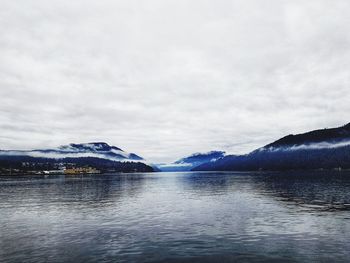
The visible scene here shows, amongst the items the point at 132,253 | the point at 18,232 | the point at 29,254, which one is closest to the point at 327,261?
the point at 132,253

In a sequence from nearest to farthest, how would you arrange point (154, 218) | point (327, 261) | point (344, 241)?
point (327, 261) < point (344, 241) < point (154, 218)

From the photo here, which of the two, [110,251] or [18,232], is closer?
[110,251]

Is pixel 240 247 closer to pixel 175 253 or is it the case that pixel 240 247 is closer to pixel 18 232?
pixel 175 253

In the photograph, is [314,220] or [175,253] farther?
[314,220]

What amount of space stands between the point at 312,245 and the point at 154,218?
112 ft

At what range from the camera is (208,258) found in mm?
38344

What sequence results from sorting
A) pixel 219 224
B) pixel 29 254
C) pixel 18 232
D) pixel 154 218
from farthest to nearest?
pixel 154 218 < pixel 219 224 < pixel 18 232 < pixel 29 254

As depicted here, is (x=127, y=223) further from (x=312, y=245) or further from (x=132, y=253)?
(x=312, y=245)

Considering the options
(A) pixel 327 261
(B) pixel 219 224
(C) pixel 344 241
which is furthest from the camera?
(B) pixel 219 224

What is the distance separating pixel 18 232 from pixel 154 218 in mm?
25840

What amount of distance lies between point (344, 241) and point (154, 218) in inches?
1431

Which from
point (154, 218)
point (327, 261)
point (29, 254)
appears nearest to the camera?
point (327, 261)

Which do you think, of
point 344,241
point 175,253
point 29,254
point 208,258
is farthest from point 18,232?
point 344,241

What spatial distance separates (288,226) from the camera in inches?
2199
